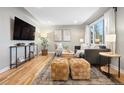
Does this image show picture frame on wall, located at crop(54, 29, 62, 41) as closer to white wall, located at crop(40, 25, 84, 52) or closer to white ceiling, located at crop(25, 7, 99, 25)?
white wall, located at crop(40, 25, 84, 52)

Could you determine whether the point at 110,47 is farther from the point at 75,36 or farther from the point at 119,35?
the point at 75,36

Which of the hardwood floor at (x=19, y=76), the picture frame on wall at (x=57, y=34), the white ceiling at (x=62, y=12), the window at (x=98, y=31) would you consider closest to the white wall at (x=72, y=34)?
the picture frame on wall at (x=57, y=34)

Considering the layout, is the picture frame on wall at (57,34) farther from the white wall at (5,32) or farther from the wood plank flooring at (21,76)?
the wood plank flooring at (21,76)

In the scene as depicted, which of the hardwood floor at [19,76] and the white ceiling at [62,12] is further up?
the white ceiling at [62,12]

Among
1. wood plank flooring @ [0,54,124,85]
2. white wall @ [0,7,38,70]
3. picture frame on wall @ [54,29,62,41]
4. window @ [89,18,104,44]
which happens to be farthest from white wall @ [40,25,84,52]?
wood plank flooring @ [0,54,124,85]

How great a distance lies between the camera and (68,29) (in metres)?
11.8

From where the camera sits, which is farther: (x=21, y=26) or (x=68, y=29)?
(x=68, y=29)

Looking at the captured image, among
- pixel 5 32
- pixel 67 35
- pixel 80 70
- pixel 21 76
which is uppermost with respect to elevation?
pixel 67 35

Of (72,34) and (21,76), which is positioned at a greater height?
(72,34)

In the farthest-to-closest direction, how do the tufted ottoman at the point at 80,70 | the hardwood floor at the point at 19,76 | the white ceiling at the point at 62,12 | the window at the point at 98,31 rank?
the window at the point at 98,31 → the white ceiling at the point at 62,12 → the tufted ottoman at the point at 80,70 → the hardwood floor at the point at 19,76

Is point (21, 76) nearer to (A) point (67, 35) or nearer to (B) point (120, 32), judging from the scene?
(B) point (120, 32)

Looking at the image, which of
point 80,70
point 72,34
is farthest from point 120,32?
point 72,34
